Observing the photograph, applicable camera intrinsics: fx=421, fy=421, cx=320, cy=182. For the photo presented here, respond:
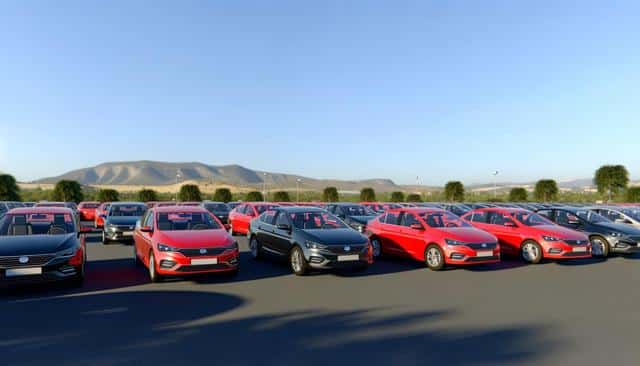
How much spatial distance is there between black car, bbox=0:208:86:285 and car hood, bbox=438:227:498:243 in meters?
8.37

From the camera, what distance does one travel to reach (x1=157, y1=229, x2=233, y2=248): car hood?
28.0 feet

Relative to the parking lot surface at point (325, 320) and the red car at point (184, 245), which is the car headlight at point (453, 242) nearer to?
the parking lot surface at point (325, 320)

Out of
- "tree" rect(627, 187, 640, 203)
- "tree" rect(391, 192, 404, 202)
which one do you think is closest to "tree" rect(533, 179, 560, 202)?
"tree" rect(627, 187, 640, 203)

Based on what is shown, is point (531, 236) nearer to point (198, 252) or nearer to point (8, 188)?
point (198, 252)

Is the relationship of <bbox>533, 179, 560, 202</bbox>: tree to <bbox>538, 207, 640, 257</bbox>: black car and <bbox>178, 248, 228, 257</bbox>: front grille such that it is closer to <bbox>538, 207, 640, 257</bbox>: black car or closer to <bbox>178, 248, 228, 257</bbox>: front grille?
<bbox>538, 207, 640, 257</bbox>: black car

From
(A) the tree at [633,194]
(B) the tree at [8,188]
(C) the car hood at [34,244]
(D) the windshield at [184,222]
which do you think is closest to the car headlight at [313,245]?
(D) the windshield at [184,222]

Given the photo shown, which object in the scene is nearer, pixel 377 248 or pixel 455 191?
pixel 377 248

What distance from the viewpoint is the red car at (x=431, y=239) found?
1045cm

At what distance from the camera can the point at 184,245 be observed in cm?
848

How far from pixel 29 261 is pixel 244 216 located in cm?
1158

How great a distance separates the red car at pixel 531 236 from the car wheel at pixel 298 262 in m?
6.85

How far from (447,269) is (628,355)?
6124 mm

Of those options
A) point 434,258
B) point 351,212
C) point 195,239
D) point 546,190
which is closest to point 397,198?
point 546,190

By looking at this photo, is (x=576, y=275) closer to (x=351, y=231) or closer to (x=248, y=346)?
(x=351, y=231)
